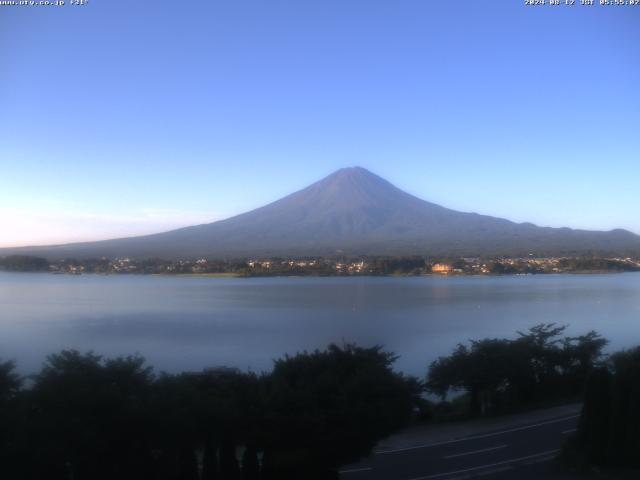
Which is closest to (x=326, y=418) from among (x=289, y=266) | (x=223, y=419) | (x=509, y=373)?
(x=223, y=419)

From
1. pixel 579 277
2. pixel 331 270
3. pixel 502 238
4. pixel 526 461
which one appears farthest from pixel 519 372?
pixel 502 238

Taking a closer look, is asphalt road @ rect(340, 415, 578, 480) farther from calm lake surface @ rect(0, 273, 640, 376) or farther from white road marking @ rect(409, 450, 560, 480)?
calm lake surface @ rect(0, 273, 640, 376)

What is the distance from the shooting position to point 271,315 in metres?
16.6

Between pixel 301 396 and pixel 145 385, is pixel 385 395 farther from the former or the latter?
pixel 145 385

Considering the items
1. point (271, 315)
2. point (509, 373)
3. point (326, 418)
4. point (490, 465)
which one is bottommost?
point (490, 465)

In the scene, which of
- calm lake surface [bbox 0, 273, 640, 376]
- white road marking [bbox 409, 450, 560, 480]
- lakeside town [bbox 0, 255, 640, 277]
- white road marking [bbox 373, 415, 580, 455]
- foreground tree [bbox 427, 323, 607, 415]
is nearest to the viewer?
white road marking [bbox 409, 450, 560, 480]

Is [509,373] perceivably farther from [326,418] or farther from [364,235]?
[364,235]

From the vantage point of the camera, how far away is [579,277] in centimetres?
3400

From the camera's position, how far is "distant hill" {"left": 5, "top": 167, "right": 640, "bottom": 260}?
40375 mm

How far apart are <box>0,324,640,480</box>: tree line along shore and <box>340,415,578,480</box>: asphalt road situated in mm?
464

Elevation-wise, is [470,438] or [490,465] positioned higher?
[490,465]

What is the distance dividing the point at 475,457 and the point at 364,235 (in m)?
41.9

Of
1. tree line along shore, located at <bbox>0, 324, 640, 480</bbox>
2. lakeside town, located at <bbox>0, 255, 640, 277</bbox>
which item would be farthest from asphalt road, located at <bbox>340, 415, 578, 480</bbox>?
lakeside town, located at <bbox>0, 255, 640, 277</bbox>

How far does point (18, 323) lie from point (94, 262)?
16176 mm
